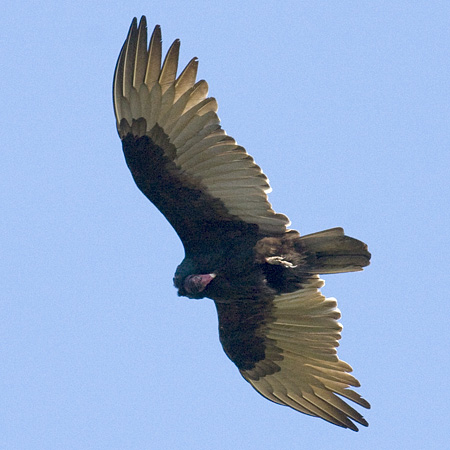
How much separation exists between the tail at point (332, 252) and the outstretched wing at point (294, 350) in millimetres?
942

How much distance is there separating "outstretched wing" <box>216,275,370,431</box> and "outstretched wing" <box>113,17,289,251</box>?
4.56 ft

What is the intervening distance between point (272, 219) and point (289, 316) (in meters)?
1.59

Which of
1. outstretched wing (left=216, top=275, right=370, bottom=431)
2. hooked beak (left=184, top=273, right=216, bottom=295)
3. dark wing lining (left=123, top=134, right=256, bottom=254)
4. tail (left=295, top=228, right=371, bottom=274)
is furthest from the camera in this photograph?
outstretched wing (left=216, top=275, right=370, bottom=431)

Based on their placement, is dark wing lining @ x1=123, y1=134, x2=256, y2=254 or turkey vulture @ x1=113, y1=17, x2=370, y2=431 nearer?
turkey vulture @ x1=113, y1=17, x2=370, y2=431

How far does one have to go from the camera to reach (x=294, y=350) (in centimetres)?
1139

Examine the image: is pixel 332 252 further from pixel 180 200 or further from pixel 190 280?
pixel 180 200

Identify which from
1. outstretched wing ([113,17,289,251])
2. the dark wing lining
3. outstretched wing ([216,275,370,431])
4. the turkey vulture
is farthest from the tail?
outstretched wing ([216,275,370,431])

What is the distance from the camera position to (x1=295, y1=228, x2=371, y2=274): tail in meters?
9.86

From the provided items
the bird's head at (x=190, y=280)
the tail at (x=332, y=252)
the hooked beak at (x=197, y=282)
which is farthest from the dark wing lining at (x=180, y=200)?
the tail at (x=332, y=252)

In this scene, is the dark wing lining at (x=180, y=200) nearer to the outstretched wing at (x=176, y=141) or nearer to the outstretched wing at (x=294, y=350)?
the outstretched wing at (x=176, y=141)

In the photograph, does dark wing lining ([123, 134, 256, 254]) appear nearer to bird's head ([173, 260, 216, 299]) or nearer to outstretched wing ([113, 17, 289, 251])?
outstretched wing ([113, 17, 289, 251])

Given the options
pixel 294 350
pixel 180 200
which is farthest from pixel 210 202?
pixel 294 350

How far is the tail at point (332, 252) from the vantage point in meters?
9.86

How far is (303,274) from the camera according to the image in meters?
10.3
